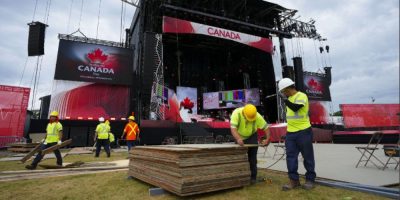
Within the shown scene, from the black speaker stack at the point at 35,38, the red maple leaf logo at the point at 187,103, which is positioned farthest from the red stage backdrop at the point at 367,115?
the black speaker stack at the point at 35,38

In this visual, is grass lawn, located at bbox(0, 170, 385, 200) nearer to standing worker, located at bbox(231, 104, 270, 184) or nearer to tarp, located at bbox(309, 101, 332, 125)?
standing worker, located at bbox(231, 104, 270, 184)

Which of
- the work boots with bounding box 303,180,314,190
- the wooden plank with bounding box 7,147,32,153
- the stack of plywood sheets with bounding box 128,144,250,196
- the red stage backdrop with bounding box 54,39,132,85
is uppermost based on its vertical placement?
the red stage backdrop with bounding box 54,39,132,85

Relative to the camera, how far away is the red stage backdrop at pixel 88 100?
15.9m

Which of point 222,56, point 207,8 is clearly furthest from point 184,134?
point 222,56

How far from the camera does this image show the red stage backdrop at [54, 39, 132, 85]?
16.1 m

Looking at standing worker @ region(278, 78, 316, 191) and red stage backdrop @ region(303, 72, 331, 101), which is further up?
red stage backdrop @ region(303, 72, 331, 101)

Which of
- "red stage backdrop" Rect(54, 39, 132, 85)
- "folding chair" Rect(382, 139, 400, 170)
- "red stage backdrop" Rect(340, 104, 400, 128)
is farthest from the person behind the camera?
"red stage backdrop" Rect(340, 104, 400, 128)

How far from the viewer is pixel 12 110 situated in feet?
47.7

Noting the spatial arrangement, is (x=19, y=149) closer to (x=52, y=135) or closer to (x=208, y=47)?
(x=52, y=135)

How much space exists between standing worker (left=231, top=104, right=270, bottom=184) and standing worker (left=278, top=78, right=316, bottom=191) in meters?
0.54

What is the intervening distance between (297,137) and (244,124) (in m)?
0.93

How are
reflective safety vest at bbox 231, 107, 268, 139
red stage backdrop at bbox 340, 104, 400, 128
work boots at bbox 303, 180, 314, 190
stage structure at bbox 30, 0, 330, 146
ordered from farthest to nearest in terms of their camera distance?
red stage backdrop at bbox 340, 104, 400, 128 < stage structure at bbox 30, 0, 330, 146 < reflective safety vest at bbox 231, 107, 268, 139 < work boots at bbox 303, 180, 314, 190

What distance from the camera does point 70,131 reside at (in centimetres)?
1477

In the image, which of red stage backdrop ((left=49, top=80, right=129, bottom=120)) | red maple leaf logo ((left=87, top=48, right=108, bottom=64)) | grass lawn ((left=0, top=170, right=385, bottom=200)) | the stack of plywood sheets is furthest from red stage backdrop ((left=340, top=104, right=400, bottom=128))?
the stack of plywood sheets
